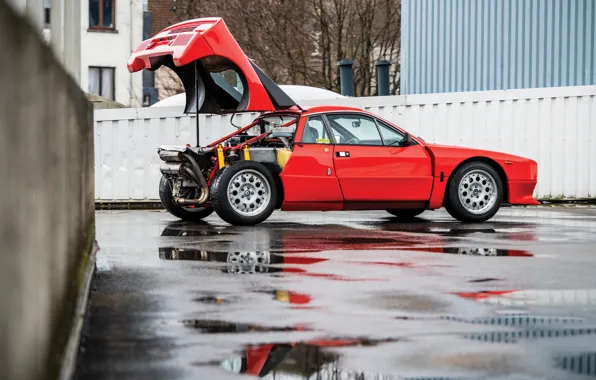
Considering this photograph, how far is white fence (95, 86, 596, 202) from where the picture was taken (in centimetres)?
2039

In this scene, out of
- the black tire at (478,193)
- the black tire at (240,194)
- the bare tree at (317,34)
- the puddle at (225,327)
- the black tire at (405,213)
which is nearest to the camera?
the puddle at (225,327)

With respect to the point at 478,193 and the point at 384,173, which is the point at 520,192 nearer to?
the point at 478,193

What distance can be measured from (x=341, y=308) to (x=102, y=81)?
41.8m

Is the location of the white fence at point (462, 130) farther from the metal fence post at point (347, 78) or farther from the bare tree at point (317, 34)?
the bare tree at point (317, 34)

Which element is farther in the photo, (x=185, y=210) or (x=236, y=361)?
(x=185, y=210)

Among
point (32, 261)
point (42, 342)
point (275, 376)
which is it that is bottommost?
point (275, 376)

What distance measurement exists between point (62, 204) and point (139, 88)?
42.9 meters

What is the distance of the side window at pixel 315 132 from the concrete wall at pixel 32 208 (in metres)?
8.34

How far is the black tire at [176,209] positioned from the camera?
15133 mm

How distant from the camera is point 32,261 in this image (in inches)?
145

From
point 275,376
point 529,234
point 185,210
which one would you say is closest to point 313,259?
point 529,234

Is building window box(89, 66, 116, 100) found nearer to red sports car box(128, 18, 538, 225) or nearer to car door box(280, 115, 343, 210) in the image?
red sports car box(128, 18, 538, 225)

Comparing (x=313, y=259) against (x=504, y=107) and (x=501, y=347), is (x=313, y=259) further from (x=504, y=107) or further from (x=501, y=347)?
(x=504, y=107)

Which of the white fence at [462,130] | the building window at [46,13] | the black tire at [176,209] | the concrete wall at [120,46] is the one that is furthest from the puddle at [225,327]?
the concrete wall at [120,46]
